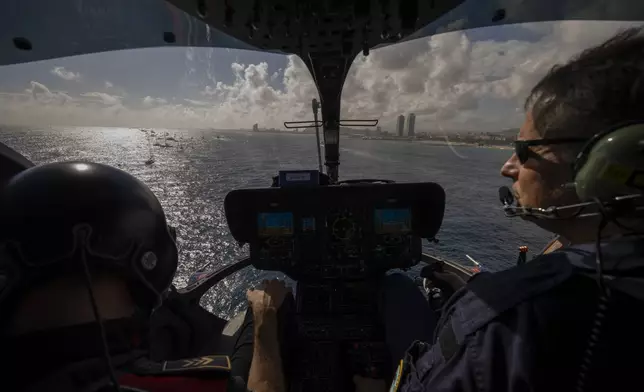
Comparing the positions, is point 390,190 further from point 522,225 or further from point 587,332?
point 522,225

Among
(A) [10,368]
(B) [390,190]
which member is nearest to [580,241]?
(A) [10,368]

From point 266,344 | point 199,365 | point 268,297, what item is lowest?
point 266,344

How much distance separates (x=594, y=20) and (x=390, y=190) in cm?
416

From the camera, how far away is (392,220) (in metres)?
3.01

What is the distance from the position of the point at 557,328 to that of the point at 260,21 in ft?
9.83

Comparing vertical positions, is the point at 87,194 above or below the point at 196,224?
above

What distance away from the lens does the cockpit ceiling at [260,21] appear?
281cm

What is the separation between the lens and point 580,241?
3.09ft

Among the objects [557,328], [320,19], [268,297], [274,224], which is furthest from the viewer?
[274,224]

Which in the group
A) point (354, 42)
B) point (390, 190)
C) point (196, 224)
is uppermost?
point (354, 42)

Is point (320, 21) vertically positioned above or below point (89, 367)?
above

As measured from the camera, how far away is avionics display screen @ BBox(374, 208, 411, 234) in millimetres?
2996

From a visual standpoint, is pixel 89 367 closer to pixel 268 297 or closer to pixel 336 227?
pixel 268 297

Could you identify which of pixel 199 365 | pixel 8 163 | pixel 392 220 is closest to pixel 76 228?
pixel 199 365
